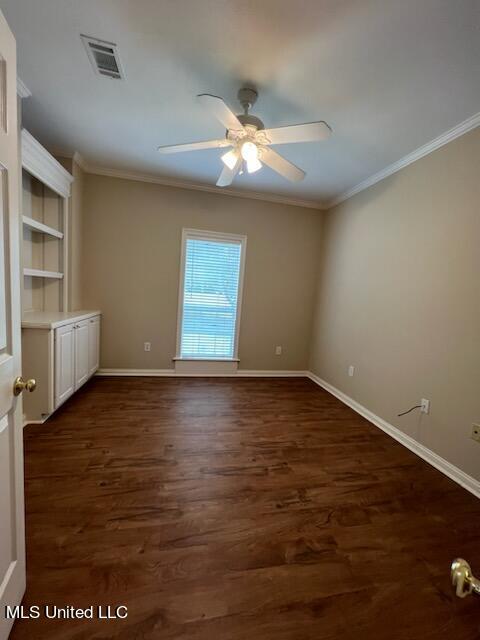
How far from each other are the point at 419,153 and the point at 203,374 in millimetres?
3478

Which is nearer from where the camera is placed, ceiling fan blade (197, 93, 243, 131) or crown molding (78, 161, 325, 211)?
ceiling fan blade (197, 93, 243, 131)

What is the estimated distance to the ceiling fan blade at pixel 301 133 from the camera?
5.17ft

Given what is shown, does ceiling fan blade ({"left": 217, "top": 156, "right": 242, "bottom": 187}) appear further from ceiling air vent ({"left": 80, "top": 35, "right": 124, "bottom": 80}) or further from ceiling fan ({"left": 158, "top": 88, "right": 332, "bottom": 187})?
ceiling air vent ({"left": 80, "top": 35, "right": 124, "bottom": 80})

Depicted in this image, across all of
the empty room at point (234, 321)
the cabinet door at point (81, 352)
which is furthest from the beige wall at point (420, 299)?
the cabinet door at point (81, 352)

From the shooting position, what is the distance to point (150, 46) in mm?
1586

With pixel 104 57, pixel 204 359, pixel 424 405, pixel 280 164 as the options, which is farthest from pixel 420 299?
pixel 104 57

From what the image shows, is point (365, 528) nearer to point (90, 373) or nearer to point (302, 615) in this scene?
point (302, 615)

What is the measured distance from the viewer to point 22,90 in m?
1.98

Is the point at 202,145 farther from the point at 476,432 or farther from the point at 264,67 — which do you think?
the point at 476,432

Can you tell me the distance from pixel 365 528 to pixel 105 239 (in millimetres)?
3813

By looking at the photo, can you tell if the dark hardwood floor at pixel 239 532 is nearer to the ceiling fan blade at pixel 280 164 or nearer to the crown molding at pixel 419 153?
the ceiling fan blade at pixel 280 164

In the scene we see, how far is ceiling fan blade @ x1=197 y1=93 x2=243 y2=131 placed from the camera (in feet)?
4.79

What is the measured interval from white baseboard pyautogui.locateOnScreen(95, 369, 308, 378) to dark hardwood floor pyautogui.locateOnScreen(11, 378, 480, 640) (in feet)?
3.75

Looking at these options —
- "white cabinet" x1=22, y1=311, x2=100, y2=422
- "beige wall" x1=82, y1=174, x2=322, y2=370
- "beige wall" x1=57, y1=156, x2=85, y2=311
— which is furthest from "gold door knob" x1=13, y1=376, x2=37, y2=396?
"beige wall" x1=82, y1=174, x2=322, y2=370
